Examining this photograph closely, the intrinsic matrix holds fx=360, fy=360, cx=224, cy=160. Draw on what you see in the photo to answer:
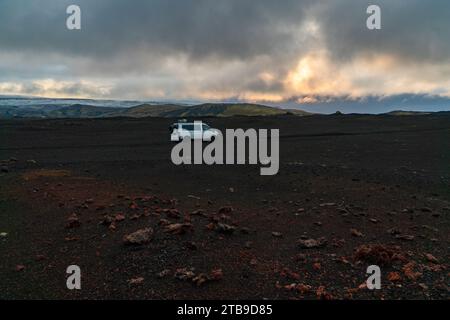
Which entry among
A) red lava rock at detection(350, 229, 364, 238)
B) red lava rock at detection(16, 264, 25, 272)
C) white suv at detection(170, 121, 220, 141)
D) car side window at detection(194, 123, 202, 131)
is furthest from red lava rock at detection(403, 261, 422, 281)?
car side window at detection(194, 123, 202, 131)

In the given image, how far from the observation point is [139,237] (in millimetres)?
6988

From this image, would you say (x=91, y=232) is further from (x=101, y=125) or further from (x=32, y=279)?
(x=101, y=125)

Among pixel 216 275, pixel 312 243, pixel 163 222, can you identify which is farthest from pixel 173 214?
pixel 312 243

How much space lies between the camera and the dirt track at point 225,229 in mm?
5477

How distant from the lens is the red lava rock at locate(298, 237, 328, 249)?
6851 mm

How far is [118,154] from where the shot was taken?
66.2ft

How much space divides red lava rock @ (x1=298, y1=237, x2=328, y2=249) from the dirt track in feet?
0.23

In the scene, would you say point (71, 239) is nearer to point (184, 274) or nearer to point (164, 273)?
point (164, 273)

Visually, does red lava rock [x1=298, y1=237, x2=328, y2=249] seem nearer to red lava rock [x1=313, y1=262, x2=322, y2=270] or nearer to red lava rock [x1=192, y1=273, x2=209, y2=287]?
red lava rock [x1=313, y1=262, x2=322, y2=270]

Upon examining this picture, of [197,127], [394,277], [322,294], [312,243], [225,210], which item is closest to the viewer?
[322,294]

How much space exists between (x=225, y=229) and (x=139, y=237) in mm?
1744

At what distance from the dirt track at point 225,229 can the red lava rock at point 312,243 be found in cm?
7
